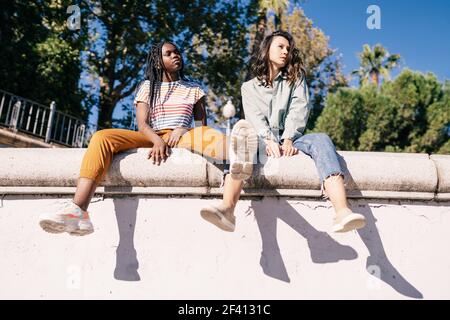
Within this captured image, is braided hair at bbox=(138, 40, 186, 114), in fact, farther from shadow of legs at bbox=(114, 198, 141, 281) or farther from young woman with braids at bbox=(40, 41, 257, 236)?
shadow of legs at bbox=(114, 198, 141, 281)

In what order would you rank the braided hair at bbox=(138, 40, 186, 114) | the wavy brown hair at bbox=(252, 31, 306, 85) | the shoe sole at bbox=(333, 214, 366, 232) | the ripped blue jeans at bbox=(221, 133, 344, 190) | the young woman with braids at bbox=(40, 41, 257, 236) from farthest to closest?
the braided hair at bbox=(138, 40, 186, 114)
the wavy brown hair at bbox=(252, 31, 306, 85)
the ripped blue jeans at bbox=(221, 133, 344, 190)
the young woman with braids at bbox=(40, 41, 257, 236)
the shoe sole at bbox=(333, 214, 366, 232)

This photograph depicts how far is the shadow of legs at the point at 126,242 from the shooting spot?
7.12 ft

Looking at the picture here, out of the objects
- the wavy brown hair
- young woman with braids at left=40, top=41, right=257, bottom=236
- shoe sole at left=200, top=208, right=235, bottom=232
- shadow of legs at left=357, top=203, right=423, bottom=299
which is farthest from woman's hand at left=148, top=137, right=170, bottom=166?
shadow of legs at left=357, top=203, right=423, bottom=299

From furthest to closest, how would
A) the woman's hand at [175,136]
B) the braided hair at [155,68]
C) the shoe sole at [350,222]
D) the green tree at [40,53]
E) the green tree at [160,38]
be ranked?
the green tree at [160,38] → the green tree at [40,53] → the braided hair at [155,68] → the woman's hand at [175,136] → the shoe sole at [350,222]

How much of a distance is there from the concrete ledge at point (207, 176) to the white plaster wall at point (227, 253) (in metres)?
0.07

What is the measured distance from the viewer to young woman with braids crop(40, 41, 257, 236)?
1.99m

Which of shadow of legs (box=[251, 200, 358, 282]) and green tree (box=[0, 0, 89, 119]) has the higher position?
green tree (box=[0, 0, 89, 119])

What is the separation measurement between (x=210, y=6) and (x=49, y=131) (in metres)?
7.64

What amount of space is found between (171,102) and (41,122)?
1026 centimetres

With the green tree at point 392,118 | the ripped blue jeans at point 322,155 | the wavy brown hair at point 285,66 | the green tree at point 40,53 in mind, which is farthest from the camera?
the green tree at point 392,118

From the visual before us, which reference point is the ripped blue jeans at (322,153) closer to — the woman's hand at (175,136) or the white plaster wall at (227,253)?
the white plaster wall at (227,253)

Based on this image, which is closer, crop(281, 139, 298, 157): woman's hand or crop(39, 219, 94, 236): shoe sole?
crop(39, 219, 94, 236): shoe sole

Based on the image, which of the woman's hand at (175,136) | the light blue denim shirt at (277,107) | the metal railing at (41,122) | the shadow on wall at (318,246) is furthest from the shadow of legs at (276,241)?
the metal railing at (41,122)
